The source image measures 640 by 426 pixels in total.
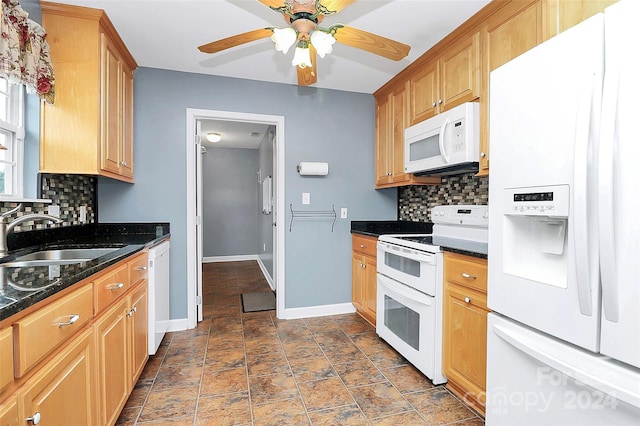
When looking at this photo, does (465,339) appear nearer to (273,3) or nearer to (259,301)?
A: (273,3)

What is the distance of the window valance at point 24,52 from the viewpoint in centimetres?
155

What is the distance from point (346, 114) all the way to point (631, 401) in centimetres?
303

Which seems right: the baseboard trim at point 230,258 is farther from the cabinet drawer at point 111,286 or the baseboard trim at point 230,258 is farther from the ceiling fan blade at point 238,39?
the ceiling fan blade at point 238,39

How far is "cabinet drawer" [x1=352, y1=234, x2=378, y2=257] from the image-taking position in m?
2.88

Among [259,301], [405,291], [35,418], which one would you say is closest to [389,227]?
[405,291]

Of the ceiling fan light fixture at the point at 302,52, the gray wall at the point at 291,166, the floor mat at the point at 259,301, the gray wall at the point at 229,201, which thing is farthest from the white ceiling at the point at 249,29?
the gray wall at the point at 229,201

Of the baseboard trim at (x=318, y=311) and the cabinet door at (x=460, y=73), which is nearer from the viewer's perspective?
the cabinet door at (x=460, y=73)

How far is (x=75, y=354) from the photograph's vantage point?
1.13 meters

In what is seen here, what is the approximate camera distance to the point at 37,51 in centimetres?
178

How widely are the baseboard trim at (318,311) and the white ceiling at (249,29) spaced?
229cm

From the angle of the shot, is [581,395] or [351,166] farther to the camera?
[351,166]

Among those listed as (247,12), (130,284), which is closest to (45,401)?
(130,284)

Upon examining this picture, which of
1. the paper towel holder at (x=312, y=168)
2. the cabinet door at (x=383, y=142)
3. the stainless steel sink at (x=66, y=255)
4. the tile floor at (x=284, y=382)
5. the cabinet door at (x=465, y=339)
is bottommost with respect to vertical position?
the tile floor at (x=284, y=382)

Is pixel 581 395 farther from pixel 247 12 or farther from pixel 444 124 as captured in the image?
pixel 247 12
